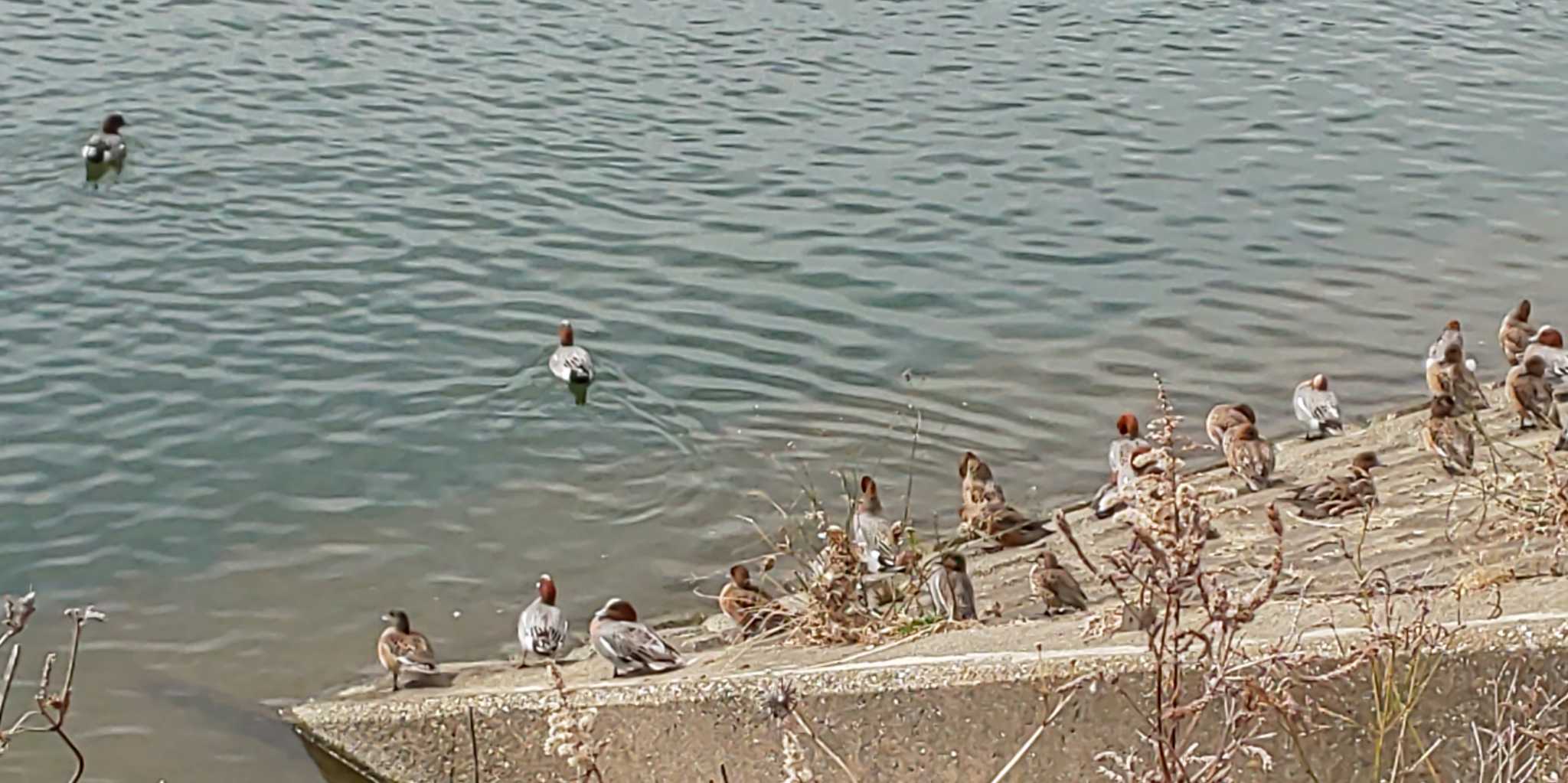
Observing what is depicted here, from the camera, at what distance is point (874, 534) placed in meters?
8.66

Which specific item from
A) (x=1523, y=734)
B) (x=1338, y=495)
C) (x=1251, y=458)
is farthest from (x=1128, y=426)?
(x=1523, y=734)

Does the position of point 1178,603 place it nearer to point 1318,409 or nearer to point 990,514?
point 990,514

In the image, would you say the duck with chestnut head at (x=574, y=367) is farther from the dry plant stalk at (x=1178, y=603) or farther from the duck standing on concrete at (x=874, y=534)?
the dry plant stalk at (x=1178, y=603)

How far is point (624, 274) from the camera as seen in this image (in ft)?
45.2

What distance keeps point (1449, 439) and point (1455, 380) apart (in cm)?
133

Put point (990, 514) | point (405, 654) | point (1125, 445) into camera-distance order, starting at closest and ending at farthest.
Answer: point (405, 654) → point (990, 514) → point (1125, 445)

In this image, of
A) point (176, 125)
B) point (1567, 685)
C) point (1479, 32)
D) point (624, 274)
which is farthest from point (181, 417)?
point (1479, 32)

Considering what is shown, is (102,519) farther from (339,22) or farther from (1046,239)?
(339,22)

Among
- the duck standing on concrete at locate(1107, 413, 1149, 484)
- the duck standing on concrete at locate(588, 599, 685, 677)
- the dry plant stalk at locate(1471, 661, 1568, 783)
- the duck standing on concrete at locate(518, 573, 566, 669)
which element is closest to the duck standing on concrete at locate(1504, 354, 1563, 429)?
the duck standing on concrete at locate(1107, 413, 1149, 484)

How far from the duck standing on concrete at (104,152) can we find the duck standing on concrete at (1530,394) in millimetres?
10590

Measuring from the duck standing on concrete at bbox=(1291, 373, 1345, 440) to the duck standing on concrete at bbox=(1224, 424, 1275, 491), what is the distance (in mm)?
1035

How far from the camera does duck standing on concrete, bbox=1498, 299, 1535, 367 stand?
12.1m

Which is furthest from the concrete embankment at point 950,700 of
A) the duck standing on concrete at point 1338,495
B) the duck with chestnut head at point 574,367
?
the duck with chestnut head at point 574,367

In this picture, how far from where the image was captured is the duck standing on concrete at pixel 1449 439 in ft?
31.6
